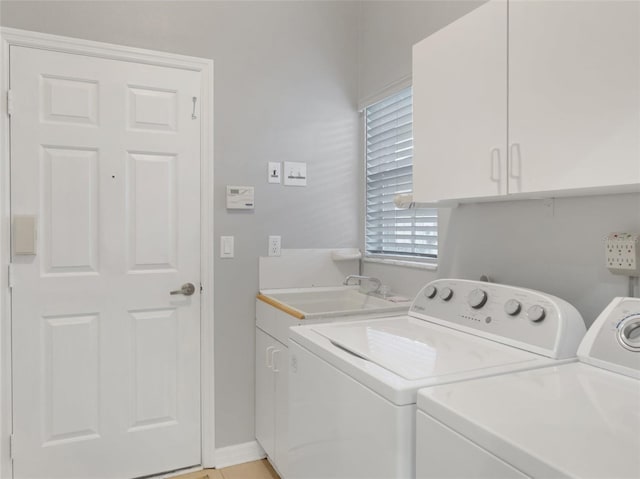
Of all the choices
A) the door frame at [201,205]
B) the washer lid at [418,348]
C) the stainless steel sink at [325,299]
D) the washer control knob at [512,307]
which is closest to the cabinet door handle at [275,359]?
the stainless steel sink at [325,299]

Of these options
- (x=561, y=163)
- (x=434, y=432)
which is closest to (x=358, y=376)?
(x=434, y=432)

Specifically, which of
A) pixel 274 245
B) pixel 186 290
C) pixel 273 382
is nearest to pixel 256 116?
pixel 274 245

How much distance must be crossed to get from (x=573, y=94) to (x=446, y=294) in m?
0.82

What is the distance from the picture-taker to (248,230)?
2361 millimetres

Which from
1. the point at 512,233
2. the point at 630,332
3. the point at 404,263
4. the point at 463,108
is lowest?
the point at 630,332

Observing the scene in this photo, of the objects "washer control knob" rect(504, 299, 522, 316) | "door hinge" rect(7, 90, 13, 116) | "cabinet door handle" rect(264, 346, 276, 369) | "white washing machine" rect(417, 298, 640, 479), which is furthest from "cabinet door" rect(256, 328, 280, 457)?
"door hinge" rect(7, 90, 13, 116)

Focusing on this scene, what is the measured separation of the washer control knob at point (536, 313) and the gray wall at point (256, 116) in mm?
1415

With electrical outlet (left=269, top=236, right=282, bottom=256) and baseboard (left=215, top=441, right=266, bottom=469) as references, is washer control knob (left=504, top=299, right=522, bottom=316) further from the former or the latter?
baseboard (left=215, top=441, right=266, bottom=469)

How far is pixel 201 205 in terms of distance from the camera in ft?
7.37

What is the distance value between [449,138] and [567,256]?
561 mm

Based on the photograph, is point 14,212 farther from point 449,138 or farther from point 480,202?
point 480,202

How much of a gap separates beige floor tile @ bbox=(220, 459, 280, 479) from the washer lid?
43.7 inches

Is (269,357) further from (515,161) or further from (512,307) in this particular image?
(515,161)

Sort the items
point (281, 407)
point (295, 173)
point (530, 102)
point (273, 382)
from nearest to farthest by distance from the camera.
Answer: point (530, 102), point (281, 407), point (273, 382), point (295, 173)
